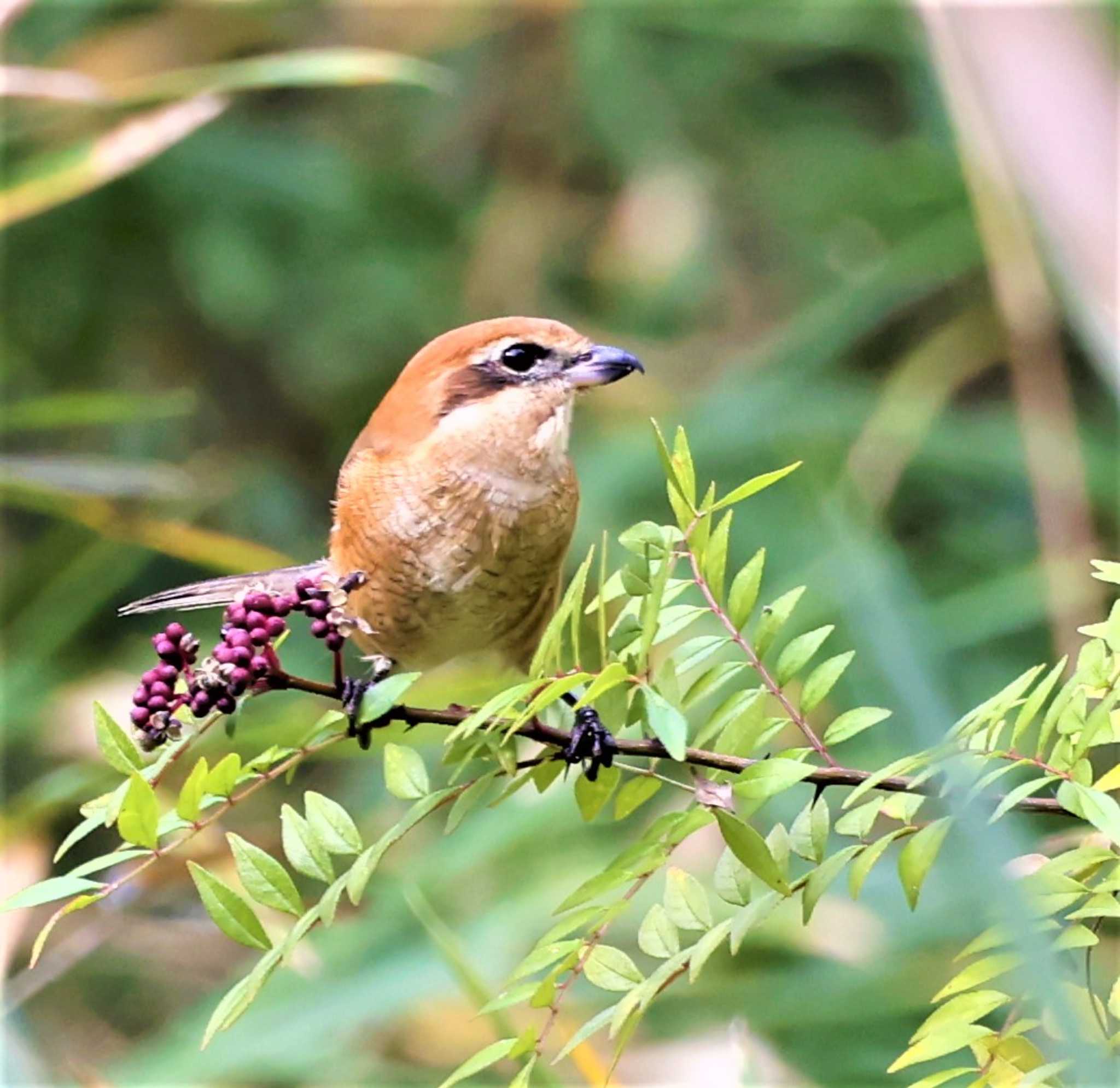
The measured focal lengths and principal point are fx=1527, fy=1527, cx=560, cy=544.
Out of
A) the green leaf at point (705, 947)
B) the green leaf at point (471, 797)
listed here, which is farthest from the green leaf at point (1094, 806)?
the green leaf at point (471, 797)

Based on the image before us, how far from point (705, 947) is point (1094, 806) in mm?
258

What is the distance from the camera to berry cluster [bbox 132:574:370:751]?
107cm

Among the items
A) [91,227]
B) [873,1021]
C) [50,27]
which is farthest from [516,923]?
[50,27]

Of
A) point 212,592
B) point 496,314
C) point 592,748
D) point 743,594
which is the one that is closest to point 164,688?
point 592,748

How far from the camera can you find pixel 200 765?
1047 millimetres

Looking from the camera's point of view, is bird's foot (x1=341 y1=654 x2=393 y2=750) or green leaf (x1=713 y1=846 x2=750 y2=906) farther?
bird's foot (x1=341 y1=654 x2=393 y2=750)

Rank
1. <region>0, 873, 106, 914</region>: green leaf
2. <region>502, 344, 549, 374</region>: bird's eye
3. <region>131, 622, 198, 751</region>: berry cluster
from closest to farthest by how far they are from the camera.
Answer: <region>0, 873, 106, 914</region>: green leaf → <region>131, 622, 198, 751</region>: berry cluster → <region>502, 344, 549, 374</region>: bird's eye

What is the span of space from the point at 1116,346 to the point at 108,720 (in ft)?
4.04

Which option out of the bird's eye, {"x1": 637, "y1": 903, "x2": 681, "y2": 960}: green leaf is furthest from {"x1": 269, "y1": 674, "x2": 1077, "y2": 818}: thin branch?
the bird's eye

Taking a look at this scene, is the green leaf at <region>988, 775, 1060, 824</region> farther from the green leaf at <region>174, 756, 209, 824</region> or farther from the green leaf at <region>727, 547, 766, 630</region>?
the green leaf at <region>174, 756, 209, 824</region>

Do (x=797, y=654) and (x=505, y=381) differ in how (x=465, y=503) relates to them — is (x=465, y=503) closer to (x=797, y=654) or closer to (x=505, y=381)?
(x=505, y=381)

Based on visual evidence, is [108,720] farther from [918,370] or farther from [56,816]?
[918,370]

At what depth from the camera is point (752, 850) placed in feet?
3.16

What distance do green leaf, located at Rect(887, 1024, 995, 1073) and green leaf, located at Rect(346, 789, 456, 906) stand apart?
1.20 feet
